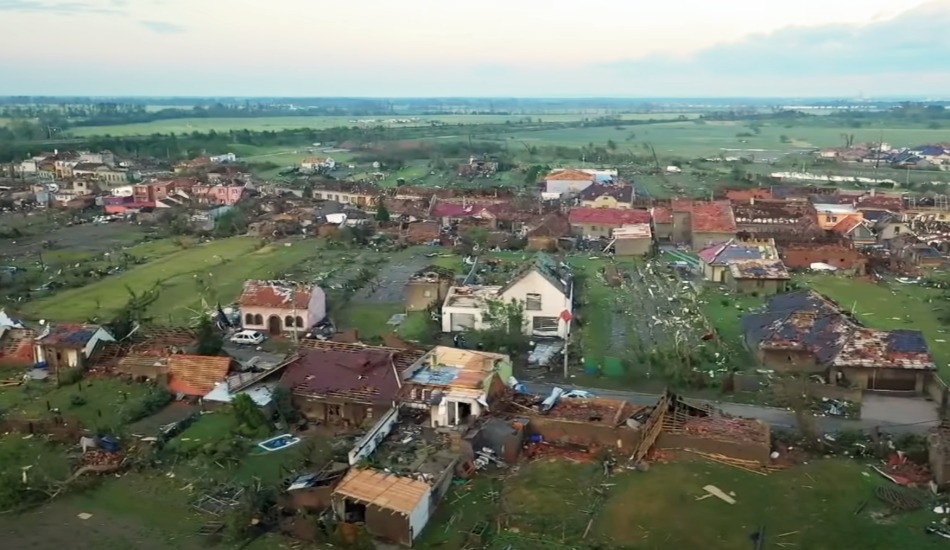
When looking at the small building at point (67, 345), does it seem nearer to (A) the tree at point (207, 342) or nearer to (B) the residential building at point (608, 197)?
(A) the tree at point (207, 342)

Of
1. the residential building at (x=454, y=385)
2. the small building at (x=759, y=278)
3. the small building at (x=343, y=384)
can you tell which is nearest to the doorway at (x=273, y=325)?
the small building at (x=343, y=384)

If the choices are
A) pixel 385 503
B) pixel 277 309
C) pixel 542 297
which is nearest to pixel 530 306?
pixel 542 297

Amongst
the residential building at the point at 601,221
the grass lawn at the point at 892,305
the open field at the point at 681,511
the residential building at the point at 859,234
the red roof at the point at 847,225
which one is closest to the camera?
the open field at the point at 681,511

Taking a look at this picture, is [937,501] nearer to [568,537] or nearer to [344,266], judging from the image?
[568,537]

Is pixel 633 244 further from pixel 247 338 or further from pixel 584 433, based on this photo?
pixel 584 433

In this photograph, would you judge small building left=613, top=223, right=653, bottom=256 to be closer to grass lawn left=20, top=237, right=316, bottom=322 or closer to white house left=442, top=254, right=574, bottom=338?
white house left=442, top=254, right=574, bottom=338

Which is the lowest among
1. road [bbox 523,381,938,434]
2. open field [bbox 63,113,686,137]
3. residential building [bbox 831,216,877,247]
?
road [bbox 523,381,938,434]

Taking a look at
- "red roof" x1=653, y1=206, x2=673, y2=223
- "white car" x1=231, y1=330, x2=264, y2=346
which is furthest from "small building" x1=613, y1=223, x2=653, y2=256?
"white car" x1=231, y1=330, x2=264, y2=346
